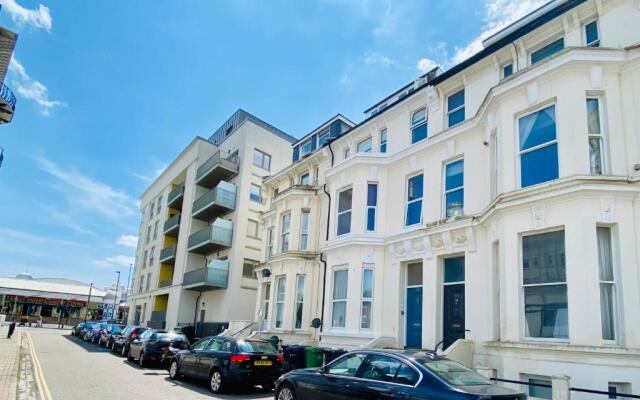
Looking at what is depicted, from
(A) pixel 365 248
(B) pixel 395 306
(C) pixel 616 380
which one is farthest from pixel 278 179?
(C) pixel 616 380

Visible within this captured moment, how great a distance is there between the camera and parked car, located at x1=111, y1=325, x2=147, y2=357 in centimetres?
2033

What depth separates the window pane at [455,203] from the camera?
13.8 m

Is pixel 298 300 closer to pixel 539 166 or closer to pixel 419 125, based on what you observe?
pixel 419 125

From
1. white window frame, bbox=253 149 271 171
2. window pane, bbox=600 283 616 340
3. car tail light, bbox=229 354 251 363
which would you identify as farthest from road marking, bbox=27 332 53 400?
white window frame, bbox=253 149 271 171

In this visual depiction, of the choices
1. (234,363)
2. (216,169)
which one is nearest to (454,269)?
(234,363)

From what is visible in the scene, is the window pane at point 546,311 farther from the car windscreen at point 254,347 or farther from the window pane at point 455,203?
the car windscreen at point 254,347

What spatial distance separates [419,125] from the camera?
16.2 m

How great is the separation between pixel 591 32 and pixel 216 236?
24.0 metres

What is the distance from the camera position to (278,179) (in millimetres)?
24516

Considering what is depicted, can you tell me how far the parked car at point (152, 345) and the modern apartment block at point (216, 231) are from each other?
912 centimetres

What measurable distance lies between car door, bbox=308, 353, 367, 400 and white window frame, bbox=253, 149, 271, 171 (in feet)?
83.7

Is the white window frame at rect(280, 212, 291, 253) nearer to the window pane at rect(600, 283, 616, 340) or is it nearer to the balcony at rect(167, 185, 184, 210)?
the window pane at rect(600, 283, 616, 340)

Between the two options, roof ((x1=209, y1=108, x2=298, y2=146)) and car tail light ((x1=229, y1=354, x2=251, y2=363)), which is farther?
roof ((x1=209, y1=108, x2=298, y2=146))

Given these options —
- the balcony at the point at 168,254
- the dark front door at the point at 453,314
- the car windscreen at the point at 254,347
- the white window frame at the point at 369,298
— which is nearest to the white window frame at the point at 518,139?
the dark front door at the point at 453,314
